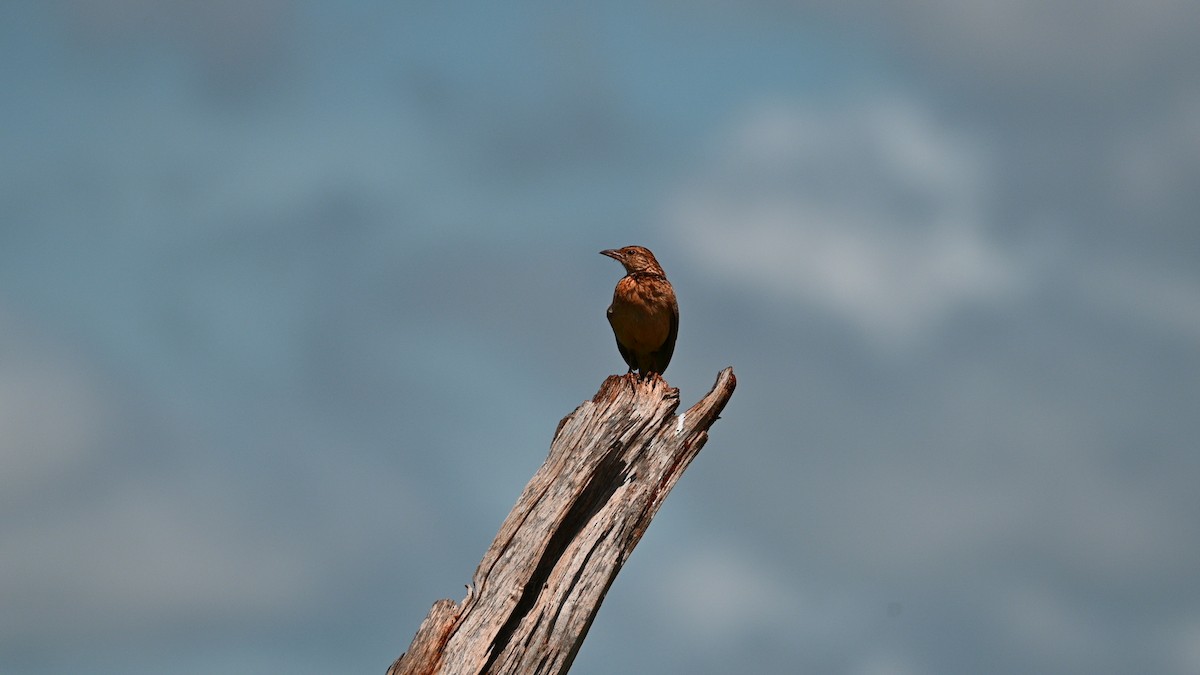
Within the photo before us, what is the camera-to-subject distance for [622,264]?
1431 centimetres

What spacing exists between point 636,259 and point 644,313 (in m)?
0.95

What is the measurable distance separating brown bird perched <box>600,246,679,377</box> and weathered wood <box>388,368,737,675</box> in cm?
448

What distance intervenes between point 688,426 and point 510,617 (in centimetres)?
177

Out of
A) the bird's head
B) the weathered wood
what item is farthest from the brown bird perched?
the weathered wood

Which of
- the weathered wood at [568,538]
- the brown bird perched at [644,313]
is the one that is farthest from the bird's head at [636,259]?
the weathered wood at [568,538]

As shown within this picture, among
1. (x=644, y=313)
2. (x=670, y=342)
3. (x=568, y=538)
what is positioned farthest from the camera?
(x=670, y=342)

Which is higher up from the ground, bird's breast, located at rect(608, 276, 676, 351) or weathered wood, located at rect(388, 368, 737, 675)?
bird's breast, located at rect(608, 276, 676, 351)

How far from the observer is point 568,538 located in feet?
27.0

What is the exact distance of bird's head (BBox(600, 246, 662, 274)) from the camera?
46.2 feet

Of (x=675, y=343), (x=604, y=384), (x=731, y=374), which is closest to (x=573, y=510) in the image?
(x=604, y=384)

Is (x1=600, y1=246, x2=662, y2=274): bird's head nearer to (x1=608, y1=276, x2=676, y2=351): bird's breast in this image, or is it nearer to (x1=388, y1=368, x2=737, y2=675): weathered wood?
(x1=608, y1=276, x2=676, y2=351): bird's breast

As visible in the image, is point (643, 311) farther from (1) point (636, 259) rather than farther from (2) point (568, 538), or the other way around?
(2) point (568, 538)

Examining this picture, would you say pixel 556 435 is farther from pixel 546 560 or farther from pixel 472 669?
pixel 472 669

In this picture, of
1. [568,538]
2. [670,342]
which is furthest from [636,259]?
[568,538]
